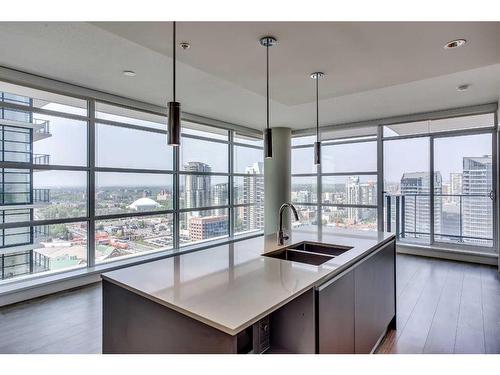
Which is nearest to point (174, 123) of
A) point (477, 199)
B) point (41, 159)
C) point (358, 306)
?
point (358, 306)

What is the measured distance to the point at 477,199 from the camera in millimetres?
5055

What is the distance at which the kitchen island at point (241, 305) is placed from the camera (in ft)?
3.88

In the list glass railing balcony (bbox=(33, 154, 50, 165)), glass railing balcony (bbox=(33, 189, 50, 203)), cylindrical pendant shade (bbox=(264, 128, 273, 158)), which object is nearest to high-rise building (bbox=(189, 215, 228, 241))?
glass railing balcony (bbox=(33, 189, 50, 203))

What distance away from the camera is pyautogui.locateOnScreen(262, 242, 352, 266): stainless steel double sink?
7.24 ft

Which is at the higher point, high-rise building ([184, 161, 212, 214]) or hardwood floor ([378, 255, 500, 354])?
high-rise building ([184, 161, 212, 214])

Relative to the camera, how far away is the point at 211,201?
5.99 m

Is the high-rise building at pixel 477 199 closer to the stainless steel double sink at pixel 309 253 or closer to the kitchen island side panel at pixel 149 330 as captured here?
the stainless steel double sink at pixel 309 253

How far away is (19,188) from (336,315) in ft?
12.6

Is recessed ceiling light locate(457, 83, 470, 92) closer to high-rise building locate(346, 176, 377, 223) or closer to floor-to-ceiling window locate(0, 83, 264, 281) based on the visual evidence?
high-rise building locate(346, 176, 377, 223)

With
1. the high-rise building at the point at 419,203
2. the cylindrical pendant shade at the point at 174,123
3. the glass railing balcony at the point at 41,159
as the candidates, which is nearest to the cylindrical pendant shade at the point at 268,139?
the cylindrical pendant shade at the point at 174,123
